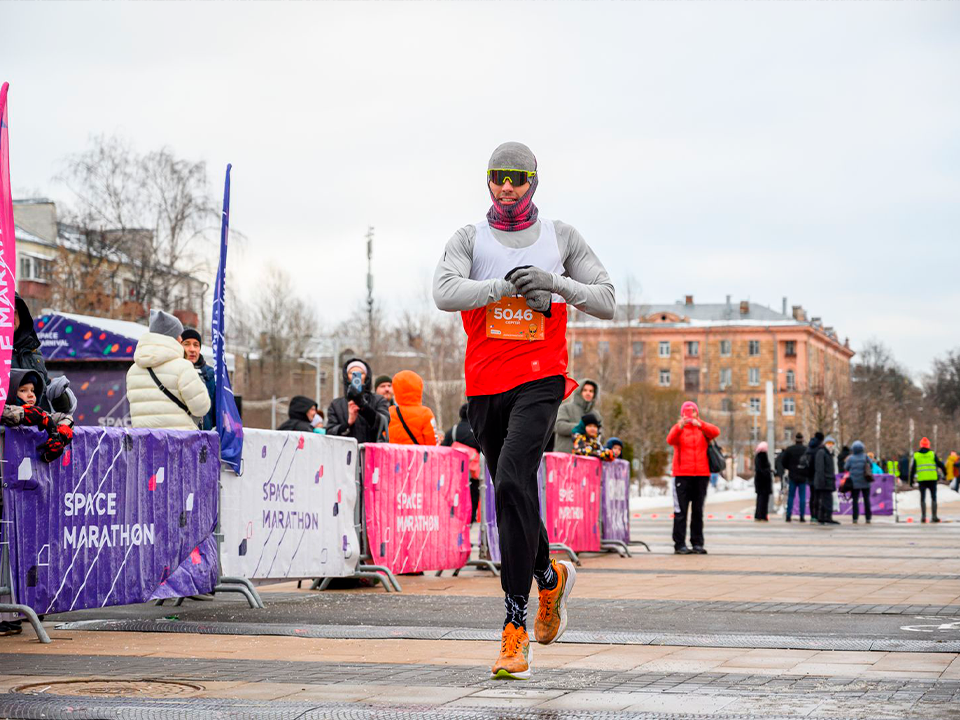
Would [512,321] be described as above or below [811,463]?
above

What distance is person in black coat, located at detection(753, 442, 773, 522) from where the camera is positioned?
3103cm

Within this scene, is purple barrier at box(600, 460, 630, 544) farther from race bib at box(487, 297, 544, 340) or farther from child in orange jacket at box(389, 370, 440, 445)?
race bib at box(487, 297, 544, 340)

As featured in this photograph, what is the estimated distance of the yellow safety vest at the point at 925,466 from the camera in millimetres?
31188

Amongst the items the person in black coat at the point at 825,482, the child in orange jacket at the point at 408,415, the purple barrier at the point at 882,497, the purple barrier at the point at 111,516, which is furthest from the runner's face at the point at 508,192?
the purple barrier at the point at 882,497

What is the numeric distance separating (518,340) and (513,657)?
4.10 feet

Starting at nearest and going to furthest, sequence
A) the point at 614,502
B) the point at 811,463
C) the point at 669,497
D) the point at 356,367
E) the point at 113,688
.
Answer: the point at 113,688 < the point at 356,367 < the point at 614,502 < the point at 811,463 < the point at 669,497

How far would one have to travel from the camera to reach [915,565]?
1368 centimetres

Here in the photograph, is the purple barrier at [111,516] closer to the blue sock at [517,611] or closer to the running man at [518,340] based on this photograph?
the running man at [518,340]

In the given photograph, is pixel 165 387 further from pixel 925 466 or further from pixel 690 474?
pixel 925 466

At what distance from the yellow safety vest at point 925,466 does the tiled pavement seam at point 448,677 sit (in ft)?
87.7

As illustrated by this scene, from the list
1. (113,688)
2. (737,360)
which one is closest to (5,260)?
(113,688)

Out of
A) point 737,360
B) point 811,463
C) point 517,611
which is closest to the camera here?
point 517,611

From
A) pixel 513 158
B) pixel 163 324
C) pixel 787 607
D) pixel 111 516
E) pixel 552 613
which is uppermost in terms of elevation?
pixel 513 158

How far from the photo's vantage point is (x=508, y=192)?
5.89 metres
